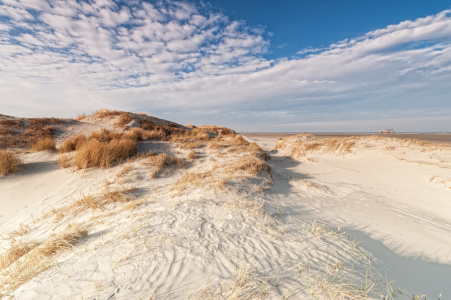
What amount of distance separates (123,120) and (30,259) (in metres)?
14.5

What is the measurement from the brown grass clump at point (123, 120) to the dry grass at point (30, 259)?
13.2m

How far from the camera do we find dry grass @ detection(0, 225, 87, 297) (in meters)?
2.28

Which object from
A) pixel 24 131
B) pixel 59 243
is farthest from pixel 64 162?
pixel 24 131

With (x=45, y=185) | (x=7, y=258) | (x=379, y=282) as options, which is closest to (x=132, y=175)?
(x=45, y=185)

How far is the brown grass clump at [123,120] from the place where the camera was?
1490 cm

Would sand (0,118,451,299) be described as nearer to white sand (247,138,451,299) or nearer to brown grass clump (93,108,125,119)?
white sand (247,138,451,299)

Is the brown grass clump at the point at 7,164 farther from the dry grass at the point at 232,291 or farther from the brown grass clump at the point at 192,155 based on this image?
the dry grass at the point at 232,291

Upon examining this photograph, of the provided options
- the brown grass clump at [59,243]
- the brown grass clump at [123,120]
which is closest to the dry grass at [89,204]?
the brown grass clump at [59,243]

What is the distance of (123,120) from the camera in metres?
15.4

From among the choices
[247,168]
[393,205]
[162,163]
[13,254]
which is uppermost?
[162,163]

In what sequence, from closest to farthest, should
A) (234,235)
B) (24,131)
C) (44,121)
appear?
(234,235) → (24,131) → (44,121)

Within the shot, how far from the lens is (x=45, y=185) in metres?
6.75

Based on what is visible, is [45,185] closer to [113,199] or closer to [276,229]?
[113,199]

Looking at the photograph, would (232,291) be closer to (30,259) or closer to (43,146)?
(30,259)
